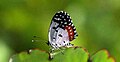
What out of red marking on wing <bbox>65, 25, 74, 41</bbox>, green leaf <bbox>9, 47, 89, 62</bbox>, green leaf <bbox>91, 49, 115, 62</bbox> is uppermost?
red marking on wing <bbox>65, 25, 74, 41</bbox>

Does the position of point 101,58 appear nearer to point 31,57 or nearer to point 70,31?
point 31,57

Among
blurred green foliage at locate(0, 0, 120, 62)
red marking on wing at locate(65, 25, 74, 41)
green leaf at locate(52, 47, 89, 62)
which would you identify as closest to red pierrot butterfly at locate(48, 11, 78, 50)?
red marking on wing at locate(65, 25, 74, 41)

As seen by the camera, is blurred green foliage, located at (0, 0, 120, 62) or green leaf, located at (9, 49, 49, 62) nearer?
green leaf, located at (9, 49, 49, 62)

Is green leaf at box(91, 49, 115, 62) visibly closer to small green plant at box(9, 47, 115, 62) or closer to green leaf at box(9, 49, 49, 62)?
small green plant at box(9, 47, 115, 62)

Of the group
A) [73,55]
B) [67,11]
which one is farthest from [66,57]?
[67,11]

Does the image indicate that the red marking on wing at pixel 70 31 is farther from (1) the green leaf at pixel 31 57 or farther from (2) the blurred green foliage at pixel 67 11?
(2) the blurred green foliage at pixel 67 11

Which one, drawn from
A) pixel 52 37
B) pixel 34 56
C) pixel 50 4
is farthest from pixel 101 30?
pixel 34 56
